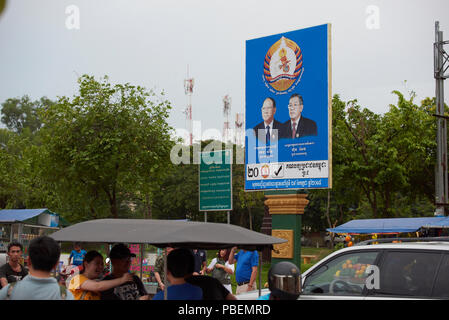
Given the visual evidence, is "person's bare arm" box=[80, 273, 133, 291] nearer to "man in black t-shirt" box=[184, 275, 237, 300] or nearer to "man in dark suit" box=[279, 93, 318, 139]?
"man in black t-shirt" box=[184, 275, 237, 300]

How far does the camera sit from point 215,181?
18.3 m

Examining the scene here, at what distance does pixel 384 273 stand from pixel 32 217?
16.1 metres

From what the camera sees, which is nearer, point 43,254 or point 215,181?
point 43,254

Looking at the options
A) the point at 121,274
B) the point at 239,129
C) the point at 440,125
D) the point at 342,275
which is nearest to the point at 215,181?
the point at 440,125

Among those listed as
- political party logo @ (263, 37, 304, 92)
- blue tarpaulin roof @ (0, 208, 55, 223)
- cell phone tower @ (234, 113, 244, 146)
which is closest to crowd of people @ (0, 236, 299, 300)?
political party logo @ (263, 37, 304, 92)

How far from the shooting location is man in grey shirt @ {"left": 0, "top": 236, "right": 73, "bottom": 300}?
391 centimetres

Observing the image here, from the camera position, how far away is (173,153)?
72.6 feet

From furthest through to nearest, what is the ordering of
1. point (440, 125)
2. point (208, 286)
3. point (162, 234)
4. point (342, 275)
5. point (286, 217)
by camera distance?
point (440, 125) → point (286, 217) → point (342, 275) → point (208, 286) → point (162, 234)

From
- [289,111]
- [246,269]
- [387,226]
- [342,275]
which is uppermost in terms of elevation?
[289,111]

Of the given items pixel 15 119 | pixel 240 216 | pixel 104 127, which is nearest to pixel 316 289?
pixel 104 127

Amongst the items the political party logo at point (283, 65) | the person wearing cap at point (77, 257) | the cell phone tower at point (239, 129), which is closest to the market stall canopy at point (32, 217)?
the person wearing cap at point (77, 257)

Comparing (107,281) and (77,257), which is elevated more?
(107,281)

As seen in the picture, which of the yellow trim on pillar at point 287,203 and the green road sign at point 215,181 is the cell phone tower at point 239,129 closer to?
the green road sign at point 215,181

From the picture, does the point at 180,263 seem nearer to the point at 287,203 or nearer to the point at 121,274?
the point at 121,274
